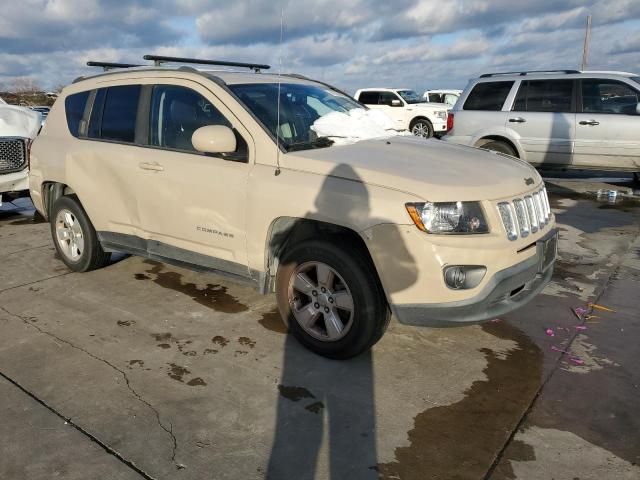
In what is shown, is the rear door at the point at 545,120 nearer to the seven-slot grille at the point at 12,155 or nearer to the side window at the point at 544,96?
the side window at the point at 544,96

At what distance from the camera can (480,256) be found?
3.06 m

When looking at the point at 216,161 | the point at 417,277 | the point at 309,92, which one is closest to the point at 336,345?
the point at 417,277

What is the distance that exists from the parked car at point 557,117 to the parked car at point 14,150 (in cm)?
702

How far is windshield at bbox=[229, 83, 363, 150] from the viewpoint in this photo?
379 centimetres

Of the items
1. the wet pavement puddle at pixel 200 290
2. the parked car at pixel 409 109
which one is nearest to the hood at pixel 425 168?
the wet pavement puddle at pixel 200 290

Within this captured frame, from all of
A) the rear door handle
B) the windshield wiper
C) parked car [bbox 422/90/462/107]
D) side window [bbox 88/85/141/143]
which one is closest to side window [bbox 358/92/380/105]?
parked car [bbox 422/90/462/107]

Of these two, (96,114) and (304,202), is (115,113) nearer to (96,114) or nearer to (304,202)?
(96,114)

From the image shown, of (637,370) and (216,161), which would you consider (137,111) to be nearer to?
(216,161)

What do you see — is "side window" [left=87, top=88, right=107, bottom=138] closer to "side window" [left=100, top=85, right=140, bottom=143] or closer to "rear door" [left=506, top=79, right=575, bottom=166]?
"side window" [left=100, top=85, right=140, bottom=143]

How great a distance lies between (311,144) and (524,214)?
1.45 meters

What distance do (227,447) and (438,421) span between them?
110cm

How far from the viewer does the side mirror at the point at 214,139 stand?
Result: 3559 millimetres

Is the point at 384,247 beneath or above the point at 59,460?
above

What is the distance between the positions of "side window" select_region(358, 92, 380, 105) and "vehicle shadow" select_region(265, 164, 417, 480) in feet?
57.5
